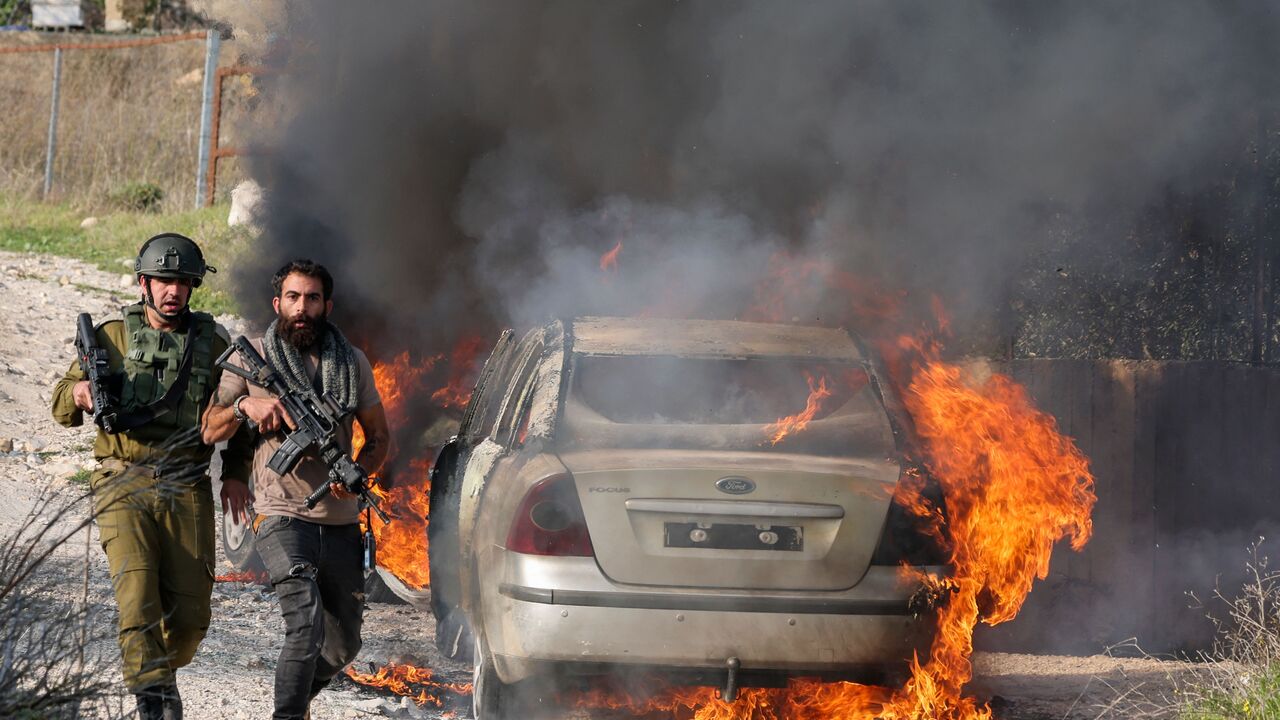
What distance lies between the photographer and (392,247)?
9875 mm

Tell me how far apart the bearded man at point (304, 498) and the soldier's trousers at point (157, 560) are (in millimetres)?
209

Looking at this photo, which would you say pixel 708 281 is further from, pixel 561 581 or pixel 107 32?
pixel 107 32

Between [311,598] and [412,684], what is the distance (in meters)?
1.44

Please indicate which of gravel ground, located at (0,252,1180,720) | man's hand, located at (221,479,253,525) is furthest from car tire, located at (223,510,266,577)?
man's hand, located at (221,479,253,525)

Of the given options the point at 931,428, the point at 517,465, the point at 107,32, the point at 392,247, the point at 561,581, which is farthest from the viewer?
the point at 107,32

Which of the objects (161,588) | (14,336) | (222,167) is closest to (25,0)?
(222,167)

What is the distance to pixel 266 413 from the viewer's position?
16.3 feet

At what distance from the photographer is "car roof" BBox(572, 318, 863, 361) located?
575 cm

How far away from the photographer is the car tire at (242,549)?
26.1 ft

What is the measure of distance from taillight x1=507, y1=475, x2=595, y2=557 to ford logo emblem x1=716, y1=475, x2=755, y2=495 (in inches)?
19.0

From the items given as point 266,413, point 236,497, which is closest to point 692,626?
point 266,413

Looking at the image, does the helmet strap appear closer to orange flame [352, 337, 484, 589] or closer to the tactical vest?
the tactical vest

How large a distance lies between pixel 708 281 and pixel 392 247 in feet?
10.1

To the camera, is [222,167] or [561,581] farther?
[222,167]
